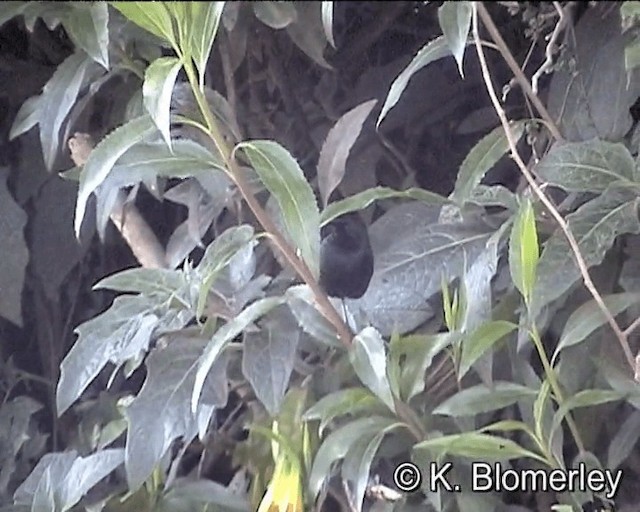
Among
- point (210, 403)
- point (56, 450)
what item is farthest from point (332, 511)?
point (56, 450)

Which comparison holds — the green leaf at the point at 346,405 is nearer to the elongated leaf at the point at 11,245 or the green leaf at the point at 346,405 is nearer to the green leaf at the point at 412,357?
the green leaf at the point at 412,357

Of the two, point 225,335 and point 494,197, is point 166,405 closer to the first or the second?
point 225,335

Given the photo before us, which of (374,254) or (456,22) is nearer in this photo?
(456,22)

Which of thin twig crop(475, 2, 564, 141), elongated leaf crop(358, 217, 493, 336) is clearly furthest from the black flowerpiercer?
thin twig crop(475, 2, 564, 141)

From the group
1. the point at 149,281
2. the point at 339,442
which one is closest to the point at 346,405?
the point at 339,442

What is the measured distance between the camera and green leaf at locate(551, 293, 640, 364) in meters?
0.43

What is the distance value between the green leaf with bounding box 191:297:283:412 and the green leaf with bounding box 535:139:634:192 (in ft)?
0.50

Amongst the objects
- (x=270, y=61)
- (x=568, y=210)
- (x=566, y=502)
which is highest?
(x=270, y=61)

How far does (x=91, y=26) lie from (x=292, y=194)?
12 centimetres

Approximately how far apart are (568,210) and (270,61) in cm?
17

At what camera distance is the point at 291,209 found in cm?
41

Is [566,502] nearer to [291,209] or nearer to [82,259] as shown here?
[291,209]

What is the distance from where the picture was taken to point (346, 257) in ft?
1.53

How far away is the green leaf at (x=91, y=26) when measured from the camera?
42cm
